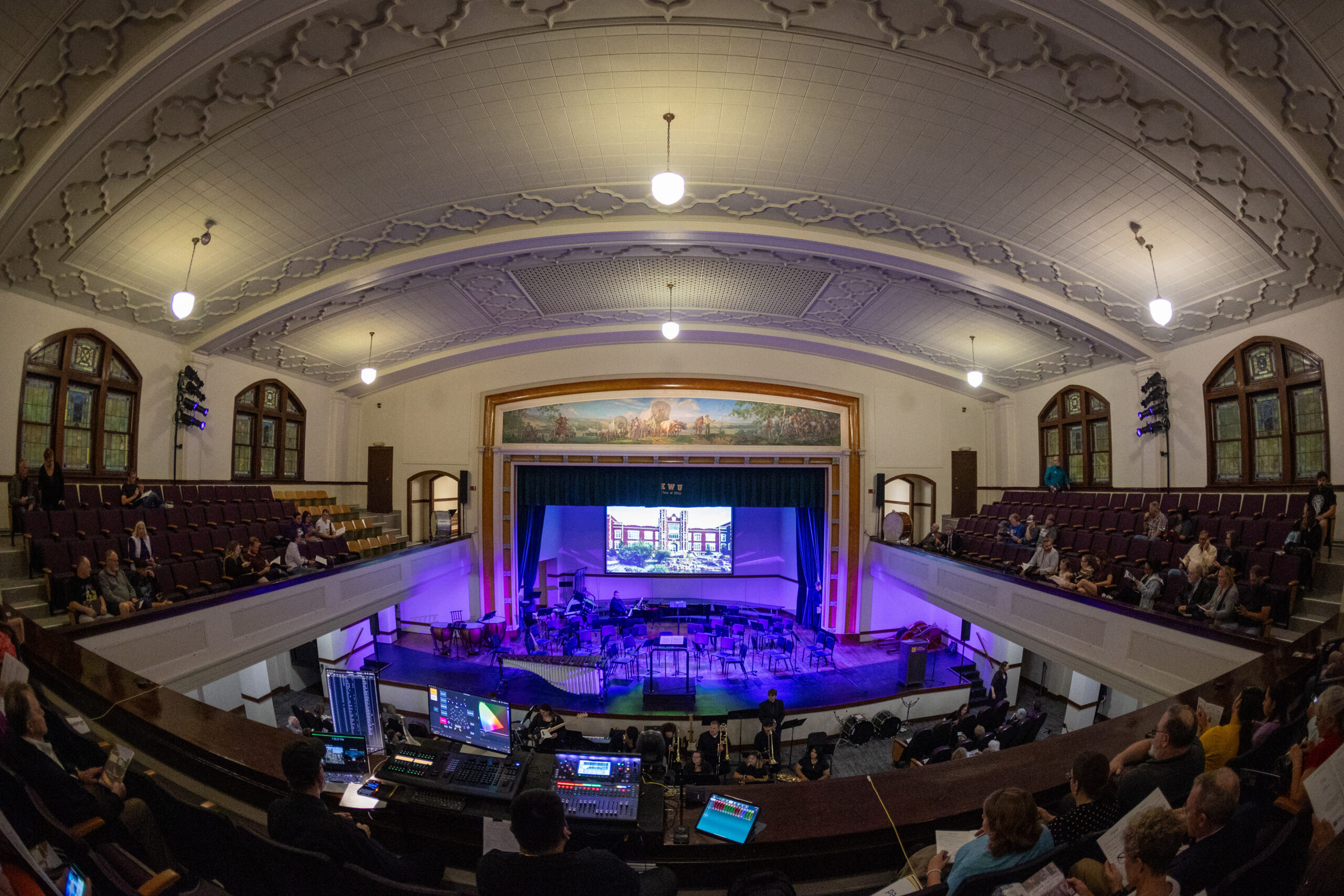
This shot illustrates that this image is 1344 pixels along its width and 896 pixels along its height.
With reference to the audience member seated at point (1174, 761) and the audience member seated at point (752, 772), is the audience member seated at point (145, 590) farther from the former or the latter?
the audience member seated at point (1174, 761)

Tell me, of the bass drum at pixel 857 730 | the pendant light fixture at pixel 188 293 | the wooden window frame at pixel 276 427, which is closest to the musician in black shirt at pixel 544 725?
the bass drum at pixel 857 730

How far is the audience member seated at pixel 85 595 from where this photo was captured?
5797 millimetres

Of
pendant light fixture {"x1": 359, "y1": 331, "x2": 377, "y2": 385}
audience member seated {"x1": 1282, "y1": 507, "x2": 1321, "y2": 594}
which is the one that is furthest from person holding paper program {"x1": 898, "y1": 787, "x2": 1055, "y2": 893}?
pendant light fixture {"x1": 359, "y1": 331, "x2": 377, "y2": 385}

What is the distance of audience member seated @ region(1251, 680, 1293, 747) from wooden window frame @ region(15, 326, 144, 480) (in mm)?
12293

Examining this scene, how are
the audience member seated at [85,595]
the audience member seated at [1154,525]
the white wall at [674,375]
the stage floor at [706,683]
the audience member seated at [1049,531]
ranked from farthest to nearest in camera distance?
the white wall at [674,375] < the stage floor at [706,683] < the audience member seated at [1049,531] < the audience member seated at [1154,525] < the audience member seated at [85,595]

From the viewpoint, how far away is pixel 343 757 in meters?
3.02

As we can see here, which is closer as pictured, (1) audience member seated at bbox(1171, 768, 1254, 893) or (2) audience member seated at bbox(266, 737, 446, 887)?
(1) audience member seated at bbox(1171, 768, 1254, 893)

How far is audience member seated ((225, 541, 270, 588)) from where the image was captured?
760 cm

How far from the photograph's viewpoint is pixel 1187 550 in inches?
308

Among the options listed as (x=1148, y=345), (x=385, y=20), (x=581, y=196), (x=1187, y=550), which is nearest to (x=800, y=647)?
(x=1187, y=550)

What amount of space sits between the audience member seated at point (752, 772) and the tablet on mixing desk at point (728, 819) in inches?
158

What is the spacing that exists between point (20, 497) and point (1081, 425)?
54.0ft

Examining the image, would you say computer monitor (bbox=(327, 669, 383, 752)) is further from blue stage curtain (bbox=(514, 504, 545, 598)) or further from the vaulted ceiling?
blue stage curtain (bbox=(514, 504, 545, 598))

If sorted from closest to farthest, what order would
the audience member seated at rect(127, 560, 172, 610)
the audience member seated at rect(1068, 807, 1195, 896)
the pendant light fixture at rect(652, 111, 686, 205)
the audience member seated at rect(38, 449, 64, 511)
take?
the audience member seated at rect(1068, 807, 1195, 896) < the pendant light fixture at rect(652, 111, 686, 205) < the audience member seated at rect(127, 560, 172, 610) < the audience member seated at rect(38, 449, 64, 511)
